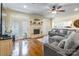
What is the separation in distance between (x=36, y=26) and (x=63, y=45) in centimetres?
69

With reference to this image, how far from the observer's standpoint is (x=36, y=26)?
11.2ft

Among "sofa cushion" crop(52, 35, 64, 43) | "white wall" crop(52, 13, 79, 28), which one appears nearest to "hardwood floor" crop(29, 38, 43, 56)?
"sofa cushion" crop(52, 35, 64, 43)

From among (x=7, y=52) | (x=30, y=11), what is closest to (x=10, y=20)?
(x=30, y=11)

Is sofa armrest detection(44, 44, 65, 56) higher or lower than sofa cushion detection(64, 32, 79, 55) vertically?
lower

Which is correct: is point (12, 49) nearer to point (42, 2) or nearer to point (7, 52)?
point (7, 52)

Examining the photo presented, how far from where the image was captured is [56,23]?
3.40m

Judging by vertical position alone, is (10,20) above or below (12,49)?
above

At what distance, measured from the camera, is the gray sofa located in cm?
321

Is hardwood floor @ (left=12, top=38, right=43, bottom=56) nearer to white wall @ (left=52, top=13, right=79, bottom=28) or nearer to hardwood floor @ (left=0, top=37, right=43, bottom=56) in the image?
hardwood floor @ (left=0, top=37, right=43, bottom=56)

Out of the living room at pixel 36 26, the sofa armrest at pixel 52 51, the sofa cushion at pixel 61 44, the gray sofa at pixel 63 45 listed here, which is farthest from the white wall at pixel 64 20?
the sofa armrest at pixel 52 51

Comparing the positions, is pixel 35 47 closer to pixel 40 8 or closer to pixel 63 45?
pixel 63 45

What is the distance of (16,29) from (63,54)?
109cm

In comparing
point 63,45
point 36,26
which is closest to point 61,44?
point 63,45

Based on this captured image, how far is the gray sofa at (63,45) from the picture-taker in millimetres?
3207
